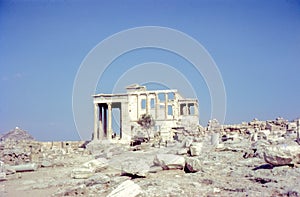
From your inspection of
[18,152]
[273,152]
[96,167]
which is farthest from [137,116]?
[273,152]

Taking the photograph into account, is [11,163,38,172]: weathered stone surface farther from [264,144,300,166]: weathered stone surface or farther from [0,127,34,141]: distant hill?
[0,127,34,141]: distant hill

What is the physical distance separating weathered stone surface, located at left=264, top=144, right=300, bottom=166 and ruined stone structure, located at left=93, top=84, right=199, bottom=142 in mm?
31274

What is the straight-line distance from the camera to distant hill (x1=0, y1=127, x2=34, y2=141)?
30.7m

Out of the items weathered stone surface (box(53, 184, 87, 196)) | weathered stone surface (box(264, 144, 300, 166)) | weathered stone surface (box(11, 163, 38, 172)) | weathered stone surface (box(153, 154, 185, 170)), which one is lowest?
weathered stone surface (box(11, 163, 38, 172))

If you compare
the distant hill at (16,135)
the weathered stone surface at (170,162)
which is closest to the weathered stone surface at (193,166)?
the weathered stone surface at (170,162)

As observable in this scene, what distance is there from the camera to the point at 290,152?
8.27m

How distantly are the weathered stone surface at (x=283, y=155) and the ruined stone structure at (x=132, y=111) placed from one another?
31274mm

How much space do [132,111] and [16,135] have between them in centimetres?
1620

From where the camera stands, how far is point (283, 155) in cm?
830

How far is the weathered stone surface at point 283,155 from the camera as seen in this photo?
27.0 ft

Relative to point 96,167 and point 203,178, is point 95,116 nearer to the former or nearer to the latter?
point 96,167

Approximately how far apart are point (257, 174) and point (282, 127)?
17.9m

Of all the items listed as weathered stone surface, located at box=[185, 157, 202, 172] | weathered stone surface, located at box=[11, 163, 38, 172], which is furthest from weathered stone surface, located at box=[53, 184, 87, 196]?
weathered stone surface, located at box=[11, 163, 38, 172]

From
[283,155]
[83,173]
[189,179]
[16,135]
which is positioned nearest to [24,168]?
[83,173]
